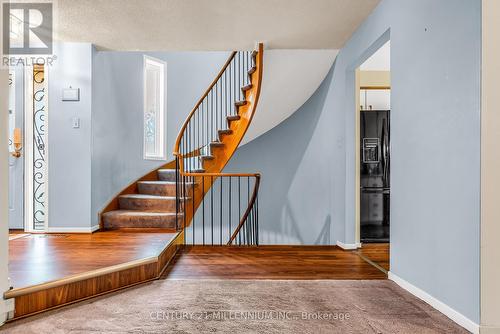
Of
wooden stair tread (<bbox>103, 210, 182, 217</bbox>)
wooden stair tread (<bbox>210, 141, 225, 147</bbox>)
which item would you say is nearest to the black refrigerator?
wooden stair tread (<bbox>210, 141, 225, 147</bbox>)

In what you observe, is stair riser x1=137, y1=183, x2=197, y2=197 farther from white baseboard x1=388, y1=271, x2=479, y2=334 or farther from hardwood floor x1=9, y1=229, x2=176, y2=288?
white baseboard x1=388, y1=271, x2=479, y2=334

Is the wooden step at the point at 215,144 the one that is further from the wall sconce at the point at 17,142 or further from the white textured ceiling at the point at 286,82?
the wall sconce at the point at 17,142

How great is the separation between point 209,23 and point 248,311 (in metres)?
2.76

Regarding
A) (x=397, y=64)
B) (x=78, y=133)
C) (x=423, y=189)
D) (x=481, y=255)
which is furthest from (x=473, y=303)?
(x=78, y=133)

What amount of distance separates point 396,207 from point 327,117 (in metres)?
2.14

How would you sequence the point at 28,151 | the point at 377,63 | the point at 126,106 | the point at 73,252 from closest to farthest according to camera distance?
1. the point at 73,252
2. the point at 28,151
3. the point at 377,63
4. the point at 126,106

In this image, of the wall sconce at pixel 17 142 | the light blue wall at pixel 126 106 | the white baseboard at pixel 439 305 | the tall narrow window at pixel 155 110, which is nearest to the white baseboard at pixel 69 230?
the light blue wall at pixel 126 106

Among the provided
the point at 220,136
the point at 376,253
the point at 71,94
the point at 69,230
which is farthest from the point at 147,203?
the point at 376,253

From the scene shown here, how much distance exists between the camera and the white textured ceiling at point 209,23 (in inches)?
126

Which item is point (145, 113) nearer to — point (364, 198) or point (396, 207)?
point (364, 198)

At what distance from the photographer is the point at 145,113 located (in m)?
5.94

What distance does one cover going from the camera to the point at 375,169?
4.98 meters

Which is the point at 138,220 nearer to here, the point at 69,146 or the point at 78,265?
the point at 69,146

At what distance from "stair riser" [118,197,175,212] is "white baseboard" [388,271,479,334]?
2984mm
